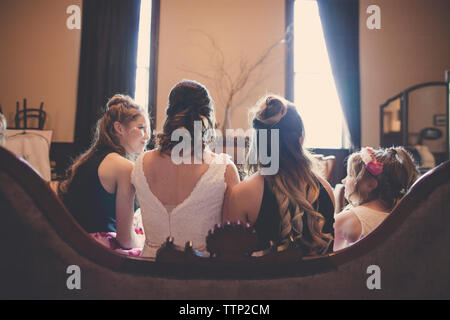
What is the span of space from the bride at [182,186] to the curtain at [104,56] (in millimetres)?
3443

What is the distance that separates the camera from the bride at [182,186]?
1139 millimetres

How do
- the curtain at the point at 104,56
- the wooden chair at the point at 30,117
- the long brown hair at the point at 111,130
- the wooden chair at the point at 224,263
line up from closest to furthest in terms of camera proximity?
the wooden chair at the point at 224,263
the long brown hair at the point at 111,130
the wooden chair at the point at 30,117
the curtain at the point at 104,56

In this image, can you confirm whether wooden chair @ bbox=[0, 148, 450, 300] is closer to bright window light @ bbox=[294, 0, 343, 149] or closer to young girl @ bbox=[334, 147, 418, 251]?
young girl @ bbox=[334, 147, 418, 251]

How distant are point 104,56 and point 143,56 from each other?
21.9 inches

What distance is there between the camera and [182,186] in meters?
1.15

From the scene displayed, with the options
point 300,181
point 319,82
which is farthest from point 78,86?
point 300,181

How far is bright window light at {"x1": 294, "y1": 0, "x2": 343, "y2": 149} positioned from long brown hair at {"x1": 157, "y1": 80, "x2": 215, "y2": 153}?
365cm

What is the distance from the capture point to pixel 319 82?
4723mm

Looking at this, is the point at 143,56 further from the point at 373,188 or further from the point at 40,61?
the point at 373,188

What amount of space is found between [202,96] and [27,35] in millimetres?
4611

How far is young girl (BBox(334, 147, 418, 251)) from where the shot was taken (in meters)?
1.28

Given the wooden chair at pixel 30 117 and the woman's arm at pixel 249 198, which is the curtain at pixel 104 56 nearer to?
the wooden chair at pixel 30 117
